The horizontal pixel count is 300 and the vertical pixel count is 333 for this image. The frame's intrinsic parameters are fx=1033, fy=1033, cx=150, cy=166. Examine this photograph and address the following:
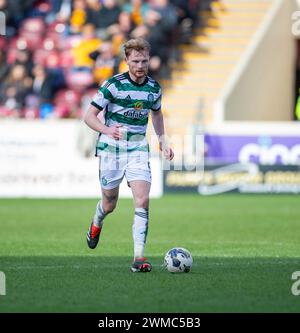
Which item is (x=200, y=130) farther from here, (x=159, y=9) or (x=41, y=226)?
(x=41, y=226)

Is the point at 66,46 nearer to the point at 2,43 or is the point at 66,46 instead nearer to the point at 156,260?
the point at 2,43

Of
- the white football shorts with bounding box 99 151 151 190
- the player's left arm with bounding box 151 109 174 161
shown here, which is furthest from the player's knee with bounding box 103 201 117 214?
the player's left arm with bounding box 151 109 174 161

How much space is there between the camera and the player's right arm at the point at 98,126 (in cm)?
941

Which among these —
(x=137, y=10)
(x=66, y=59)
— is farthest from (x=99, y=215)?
(x=137, y=10)

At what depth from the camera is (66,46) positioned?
2455 centimetres

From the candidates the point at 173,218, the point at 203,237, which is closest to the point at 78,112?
the point at 173,218

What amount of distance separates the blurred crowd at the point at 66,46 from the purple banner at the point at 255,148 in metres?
2.85

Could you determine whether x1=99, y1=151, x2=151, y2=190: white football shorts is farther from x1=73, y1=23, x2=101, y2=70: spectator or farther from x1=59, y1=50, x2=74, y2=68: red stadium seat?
x1=59, y1=50, x2=74, y2=68: red stadium seat

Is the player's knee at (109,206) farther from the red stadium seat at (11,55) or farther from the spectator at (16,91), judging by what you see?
the red stadium seat at (11,55)

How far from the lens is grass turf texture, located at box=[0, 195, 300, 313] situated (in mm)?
7577

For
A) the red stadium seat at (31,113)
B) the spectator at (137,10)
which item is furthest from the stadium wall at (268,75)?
the red stadium seat at (31,113)

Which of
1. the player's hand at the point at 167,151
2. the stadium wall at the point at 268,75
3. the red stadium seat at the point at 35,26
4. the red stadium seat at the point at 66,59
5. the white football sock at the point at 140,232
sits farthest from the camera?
the stadium wall at the point at 268,75

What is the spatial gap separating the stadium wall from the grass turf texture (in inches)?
254
